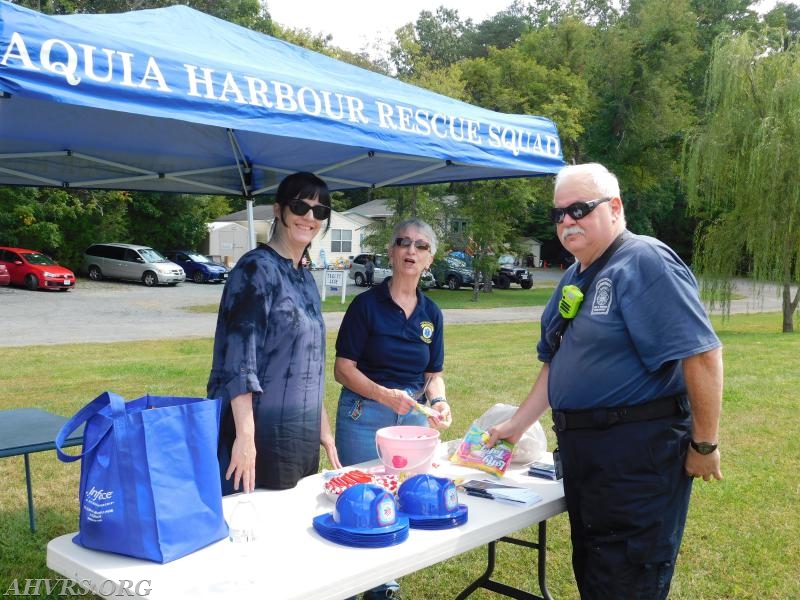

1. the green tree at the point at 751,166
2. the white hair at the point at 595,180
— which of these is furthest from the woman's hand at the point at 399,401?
the green tree at the point at 751,166

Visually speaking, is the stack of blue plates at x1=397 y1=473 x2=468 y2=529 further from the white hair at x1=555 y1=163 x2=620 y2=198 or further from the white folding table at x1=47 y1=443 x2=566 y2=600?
the white hair at x1=555 y1=163 x2=620 y2=198

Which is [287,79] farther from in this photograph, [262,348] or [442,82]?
[442,82]

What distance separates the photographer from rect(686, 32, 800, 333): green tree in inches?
627

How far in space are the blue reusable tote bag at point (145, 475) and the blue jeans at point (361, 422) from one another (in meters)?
1.37

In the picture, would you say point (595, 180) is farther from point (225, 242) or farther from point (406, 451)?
point (225, 242)

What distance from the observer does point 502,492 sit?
97.7 inches

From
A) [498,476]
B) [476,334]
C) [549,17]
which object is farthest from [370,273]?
[549,17]

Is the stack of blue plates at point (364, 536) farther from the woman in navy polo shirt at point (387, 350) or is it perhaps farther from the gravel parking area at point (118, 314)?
the gravel parking area at point (118, 314)

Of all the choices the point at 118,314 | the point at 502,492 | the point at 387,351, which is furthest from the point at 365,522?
the point at 118,314

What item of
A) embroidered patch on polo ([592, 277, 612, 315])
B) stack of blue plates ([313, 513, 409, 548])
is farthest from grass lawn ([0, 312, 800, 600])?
embroidered patch on polo ([592, 277, 612, 315])

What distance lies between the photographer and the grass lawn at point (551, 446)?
3.81 m

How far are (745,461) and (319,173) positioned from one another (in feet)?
14.3

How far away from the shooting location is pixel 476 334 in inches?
632

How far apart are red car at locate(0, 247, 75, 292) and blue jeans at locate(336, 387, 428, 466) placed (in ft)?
82.3
